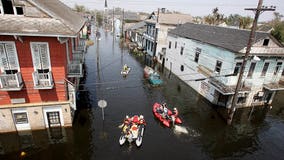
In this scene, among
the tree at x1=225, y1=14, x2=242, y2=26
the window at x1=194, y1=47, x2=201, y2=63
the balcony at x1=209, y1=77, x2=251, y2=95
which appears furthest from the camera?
the tree at x1=225, y1=14, x2=242, y2=26

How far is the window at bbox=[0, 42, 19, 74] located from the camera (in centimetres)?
1180

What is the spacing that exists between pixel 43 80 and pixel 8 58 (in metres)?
2.63

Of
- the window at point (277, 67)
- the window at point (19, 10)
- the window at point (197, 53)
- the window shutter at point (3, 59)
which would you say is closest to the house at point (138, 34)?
the window at point (197, 53)

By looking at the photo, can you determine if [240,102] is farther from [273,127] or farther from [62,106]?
[62,106]

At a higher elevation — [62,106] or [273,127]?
[62,106]

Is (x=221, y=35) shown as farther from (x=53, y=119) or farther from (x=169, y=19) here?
(x=53, y=119)

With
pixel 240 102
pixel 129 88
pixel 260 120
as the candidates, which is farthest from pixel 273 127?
pixel 129 88

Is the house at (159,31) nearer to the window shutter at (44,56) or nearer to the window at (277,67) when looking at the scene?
the window at (277,67)

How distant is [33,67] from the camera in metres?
12.6

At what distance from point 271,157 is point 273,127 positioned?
5504mm

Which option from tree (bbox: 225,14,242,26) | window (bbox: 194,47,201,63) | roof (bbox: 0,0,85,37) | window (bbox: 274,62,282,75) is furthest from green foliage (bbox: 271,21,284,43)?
roof (bbox: 0,0,85,37)

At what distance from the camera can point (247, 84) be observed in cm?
1958

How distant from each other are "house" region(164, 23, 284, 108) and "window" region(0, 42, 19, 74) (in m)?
13.8

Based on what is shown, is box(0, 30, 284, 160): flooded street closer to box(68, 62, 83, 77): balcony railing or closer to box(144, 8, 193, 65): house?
box(68, 62, 83, 77): balcony railing
